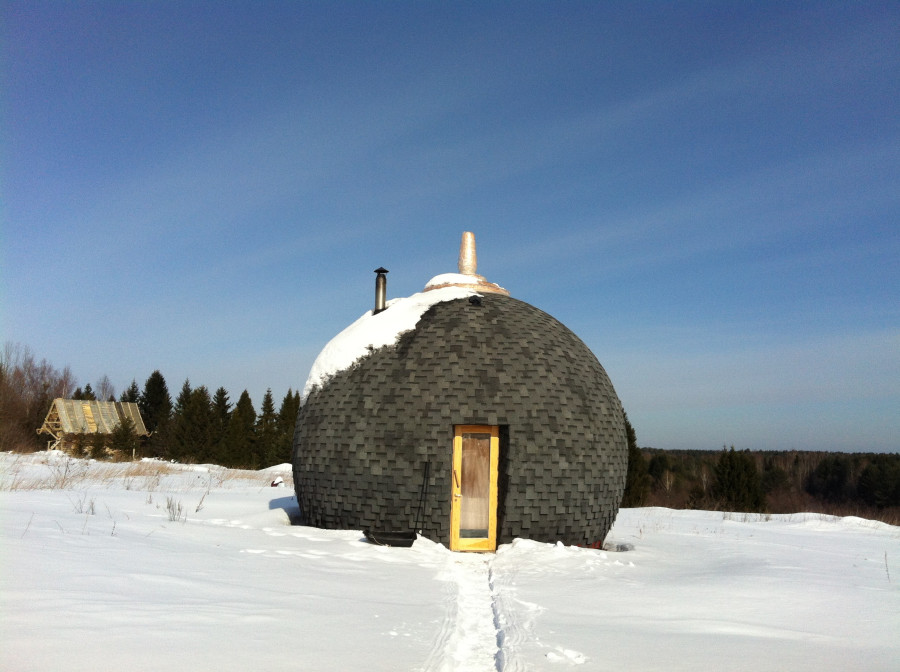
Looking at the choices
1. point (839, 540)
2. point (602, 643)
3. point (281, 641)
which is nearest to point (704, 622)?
point (602, 643)

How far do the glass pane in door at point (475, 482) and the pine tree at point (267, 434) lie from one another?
35.8m

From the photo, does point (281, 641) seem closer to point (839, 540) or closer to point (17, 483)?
point (17, 483)

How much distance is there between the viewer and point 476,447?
7.82m

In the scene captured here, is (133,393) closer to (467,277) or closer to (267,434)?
(267,434)

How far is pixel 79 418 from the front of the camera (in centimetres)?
3616

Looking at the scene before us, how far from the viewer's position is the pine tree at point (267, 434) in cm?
4138

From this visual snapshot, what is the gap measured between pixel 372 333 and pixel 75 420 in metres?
35.4

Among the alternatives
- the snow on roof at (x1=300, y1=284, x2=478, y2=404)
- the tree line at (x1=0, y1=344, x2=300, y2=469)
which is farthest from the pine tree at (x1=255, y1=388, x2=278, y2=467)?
the snow on roof at (x1=300, y1=284, x2=478, y2=404)

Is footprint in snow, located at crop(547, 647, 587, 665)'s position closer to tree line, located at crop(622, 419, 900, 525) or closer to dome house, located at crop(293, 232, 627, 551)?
dome house, located at crop(293, 232, 627, 551)

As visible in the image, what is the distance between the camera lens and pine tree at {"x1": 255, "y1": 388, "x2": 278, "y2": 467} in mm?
41375

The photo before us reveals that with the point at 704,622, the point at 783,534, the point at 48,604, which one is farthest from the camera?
the point at 783,534

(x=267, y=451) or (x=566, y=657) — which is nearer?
(x=566, y=657)

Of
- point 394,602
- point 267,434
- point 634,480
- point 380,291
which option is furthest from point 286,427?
point 394,602

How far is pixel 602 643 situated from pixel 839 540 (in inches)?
385
